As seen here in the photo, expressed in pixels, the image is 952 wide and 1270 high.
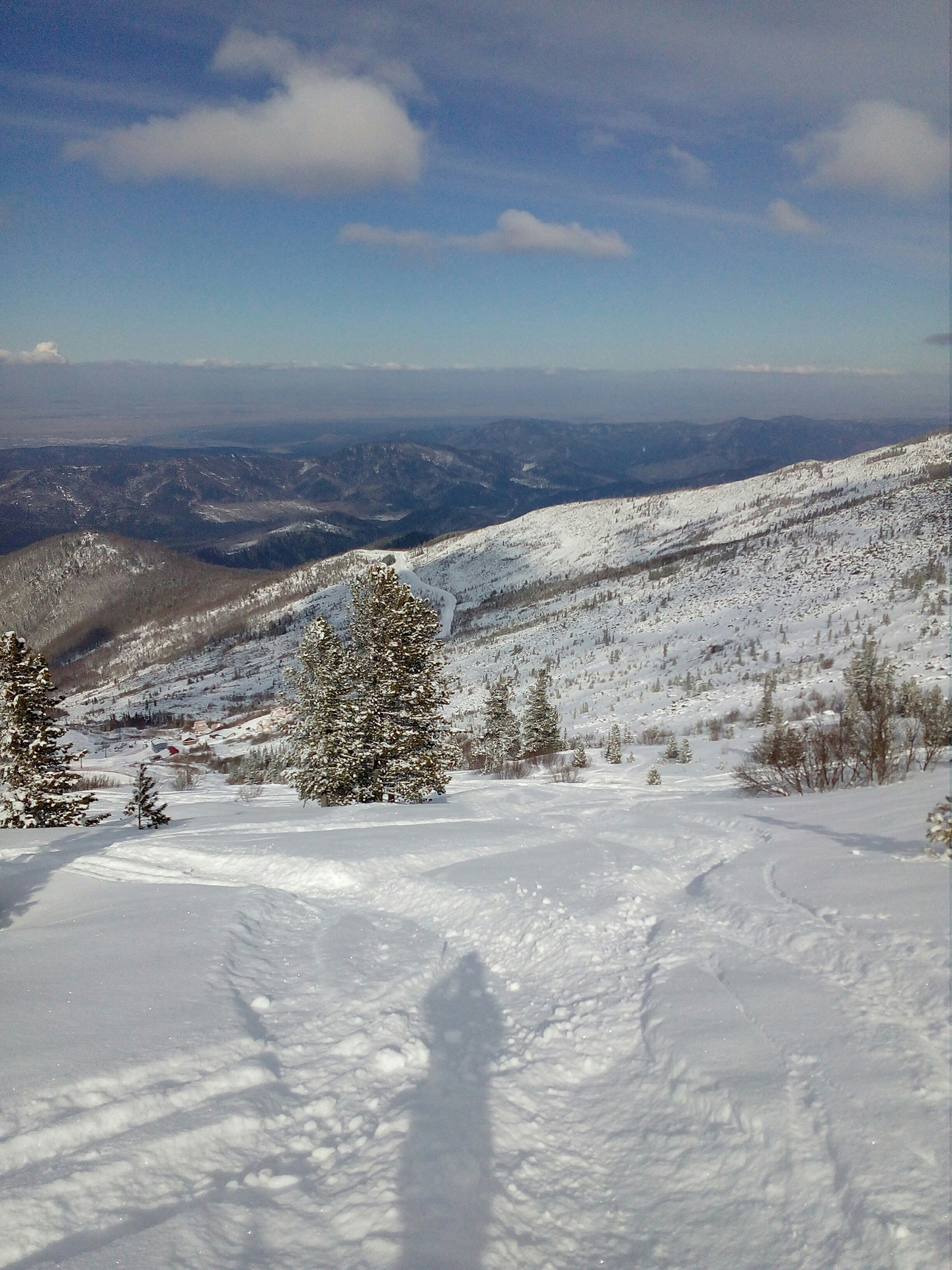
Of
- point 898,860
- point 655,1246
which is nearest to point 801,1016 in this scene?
point 655,1246

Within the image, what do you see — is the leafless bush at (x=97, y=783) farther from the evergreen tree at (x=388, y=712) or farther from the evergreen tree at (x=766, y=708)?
the evergreen tree at (x=766, y=708)

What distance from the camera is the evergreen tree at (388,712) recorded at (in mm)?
17203

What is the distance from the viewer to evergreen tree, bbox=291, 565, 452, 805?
17.2 m

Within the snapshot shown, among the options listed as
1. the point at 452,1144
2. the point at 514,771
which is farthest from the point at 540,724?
the point at 452,1144

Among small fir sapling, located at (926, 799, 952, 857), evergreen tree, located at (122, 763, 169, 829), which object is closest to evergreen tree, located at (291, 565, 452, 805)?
evergreen tree, located at (122, 763, 169, 829)

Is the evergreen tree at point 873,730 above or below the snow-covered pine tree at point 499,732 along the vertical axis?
above

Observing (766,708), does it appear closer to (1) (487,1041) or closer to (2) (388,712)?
(2) (388,712)

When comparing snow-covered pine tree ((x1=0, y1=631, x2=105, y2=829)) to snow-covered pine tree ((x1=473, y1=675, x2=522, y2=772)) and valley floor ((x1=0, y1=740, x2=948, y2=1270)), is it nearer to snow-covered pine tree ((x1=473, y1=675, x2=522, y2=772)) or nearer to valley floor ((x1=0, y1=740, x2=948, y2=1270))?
valley floor ((x1=0, y1=740, x2=948, y2=1270))

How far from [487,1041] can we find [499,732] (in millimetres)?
28755

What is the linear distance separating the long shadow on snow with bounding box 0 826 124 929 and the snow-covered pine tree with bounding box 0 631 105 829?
4.20m

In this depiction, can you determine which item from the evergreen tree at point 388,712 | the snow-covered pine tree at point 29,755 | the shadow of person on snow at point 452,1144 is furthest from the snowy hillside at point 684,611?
the shadow of person on snow at point 452,1144

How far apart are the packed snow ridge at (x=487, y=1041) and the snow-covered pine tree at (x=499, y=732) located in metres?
21.0

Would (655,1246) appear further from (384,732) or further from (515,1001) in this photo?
(384,732)

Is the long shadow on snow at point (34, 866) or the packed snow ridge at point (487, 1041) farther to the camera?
the long shadow on snow at point (34, 866)
